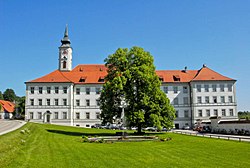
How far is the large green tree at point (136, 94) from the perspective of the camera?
3388 cm

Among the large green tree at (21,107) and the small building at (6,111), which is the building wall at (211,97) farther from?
the small building at (6,111)

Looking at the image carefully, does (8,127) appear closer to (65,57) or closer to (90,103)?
(90,103)

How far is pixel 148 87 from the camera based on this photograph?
34875 mm

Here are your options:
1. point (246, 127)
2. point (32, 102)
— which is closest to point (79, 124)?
point (32, 102)

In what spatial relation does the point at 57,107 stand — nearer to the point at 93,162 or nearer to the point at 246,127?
the point at 246,127

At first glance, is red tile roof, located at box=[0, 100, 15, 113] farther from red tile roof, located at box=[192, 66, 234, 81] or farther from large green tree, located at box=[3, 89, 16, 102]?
red tile roof, located at box=[192, 66, 234, 81]

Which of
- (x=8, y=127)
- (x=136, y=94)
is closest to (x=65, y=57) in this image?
(x=8, y=127)

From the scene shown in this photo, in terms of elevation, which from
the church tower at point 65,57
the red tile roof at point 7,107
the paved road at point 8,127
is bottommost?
the paved road at point 8,127

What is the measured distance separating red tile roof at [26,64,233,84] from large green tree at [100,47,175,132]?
80.2ft

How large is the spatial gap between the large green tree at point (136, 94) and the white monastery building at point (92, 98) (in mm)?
23960

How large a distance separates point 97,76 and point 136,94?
27.7 metres

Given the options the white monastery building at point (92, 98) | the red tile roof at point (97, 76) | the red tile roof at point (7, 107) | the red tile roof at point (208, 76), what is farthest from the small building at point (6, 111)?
the red tile roof at point (208, 76)

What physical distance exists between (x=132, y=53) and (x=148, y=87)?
6.01 metres

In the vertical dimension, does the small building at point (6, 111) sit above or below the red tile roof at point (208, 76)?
below
